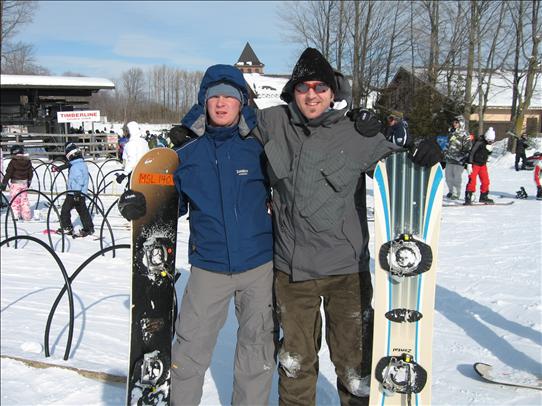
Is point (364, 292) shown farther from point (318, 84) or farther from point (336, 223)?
point (318, 84)

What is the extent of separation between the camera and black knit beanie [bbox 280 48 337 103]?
2289 mm

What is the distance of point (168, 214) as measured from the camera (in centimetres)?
281

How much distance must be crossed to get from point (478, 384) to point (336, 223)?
172 centimetres

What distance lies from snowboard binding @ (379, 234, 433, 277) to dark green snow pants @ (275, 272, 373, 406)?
0.57ft

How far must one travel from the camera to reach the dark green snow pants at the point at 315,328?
2346 mm

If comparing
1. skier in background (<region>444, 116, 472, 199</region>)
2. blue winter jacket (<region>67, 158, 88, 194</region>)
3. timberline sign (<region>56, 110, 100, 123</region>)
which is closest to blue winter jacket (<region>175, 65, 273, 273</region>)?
blue winter jacket (<region>67, 158, 88, 194</region>)

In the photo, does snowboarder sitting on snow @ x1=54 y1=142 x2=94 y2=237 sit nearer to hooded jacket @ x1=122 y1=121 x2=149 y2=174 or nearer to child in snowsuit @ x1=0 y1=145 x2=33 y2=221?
hooded jacket @ x1=122 y1=121 x2=149 y2=174

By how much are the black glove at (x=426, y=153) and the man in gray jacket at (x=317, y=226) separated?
6.0 inches

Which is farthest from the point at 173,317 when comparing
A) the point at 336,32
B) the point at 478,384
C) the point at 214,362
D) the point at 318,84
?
the point at 336,32

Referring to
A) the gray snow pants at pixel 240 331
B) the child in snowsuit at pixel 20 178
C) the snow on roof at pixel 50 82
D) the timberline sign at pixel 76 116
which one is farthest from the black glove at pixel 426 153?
the snow on roof at pixel 50 82

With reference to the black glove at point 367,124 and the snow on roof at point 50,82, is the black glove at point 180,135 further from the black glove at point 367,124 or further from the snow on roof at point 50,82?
the snow on roof at point 50,82

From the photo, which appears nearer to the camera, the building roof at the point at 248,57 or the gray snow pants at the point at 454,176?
the gray snow pants at the point at 454,176

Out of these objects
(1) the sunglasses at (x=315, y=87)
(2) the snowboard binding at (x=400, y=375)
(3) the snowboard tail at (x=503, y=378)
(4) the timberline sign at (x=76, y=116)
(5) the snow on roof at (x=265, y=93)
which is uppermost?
(5) the snow on roof at (x=265, y=93)

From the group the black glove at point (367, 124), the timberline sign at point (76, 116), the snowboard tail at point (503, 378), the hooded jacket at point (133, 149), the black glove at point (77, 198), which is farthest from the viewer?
the timberline sign at point (76, 116)
